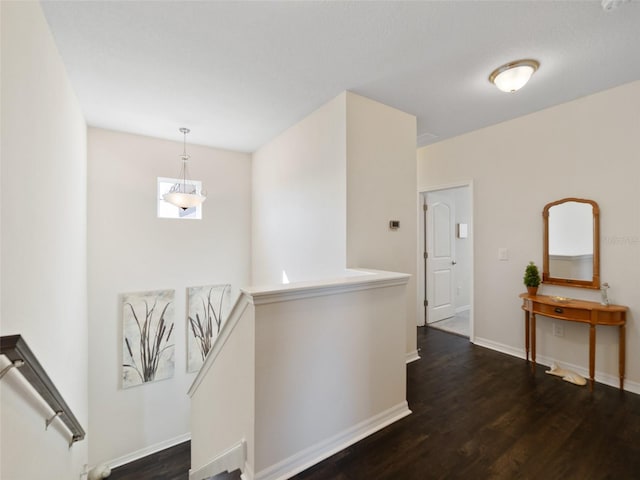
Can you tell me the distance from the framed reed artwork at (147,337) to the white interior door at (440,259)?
390 centimetres

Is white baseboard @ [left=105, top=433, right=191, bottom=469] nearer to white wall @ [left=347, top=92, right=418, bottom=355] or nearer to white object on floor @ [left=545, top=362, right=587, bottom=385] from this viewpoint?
white wall @ [left=347, top=92, right=418, bottom=355]

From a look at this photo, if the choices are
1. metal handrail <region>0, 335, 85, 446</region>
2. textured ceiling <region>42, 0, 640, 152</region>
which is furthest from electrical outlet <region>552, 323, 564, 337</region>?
metal handrail <region>0, 335, 85, 446</region>

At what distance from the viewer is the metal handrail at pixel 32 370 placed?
3.56ft

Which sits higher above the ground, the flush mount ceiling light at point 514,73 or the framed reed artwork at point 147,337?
the flush mount ceiling light at point 514,73

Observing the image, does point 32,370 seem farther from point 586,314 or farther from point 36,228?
point 586,314

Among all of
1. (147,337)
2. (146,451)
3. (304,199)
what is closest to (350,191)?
(304,199)

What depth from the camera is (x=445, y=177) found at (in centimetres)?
391

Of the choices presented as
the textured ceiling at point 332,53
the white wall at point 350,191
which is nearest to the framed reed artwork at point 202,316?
the white wall at point 350,191

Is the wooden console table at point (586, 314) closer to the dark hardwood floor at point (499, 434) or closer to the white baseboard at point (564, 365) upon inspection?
the white baseboard at point (564, 365)

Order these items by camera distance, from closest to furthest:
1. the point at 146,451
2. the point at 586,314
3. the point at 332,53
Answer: the point at 332,53 < the point at 586,314 < the point at 146,451

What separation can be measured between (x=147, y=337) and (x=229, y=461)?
3027 mm

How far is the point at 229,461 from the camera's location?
167 cm

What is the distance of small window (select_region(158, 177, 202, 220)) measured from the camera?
4176 mm

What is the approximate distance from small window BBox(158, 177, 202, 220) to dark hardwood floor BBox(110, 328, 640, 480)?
354 centimetres
